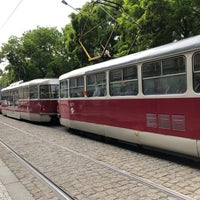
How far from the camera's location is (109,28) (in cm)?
3180

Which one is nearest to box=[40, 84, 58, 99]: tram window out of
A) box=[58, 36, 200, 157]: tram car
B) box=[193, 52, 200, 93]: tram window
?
box=[58, 36, 200, 157]: tram car

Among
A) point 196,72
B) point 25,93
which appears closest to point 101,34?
point 25,93

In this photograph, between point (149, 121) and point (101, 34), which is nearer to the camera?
point (149, 121)

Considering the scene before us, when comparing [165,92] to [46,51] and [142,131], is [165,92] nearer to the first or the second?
[142,131]

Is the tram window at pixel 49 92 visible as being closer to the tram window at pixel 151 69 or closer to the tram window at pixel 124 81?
the tram window at pixel 124 81

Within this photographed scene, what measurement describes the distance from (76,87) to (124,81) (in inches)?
150

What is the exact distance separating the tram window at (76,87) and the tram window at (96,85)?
0.58m

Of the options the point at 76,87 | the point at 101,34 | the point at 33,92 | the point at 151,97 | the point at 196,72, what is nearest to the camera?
the point at 196,72

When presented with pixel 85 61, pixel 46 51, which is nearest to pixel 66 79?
pixel 85 61

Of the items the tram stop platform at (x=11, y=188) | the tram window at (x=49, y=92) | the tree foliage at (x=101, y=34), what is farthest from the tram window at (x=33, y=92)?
the tram stop platform at (x=11, y=188)

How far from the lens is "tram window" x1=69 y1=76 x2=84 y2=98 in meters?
11.9

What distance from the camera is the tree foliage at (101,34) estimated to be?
61.9 ft

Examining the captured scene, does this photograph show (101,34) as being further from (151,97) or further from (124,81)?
(151,97)

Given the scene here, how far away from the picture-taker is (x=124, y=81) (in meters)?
8.98
